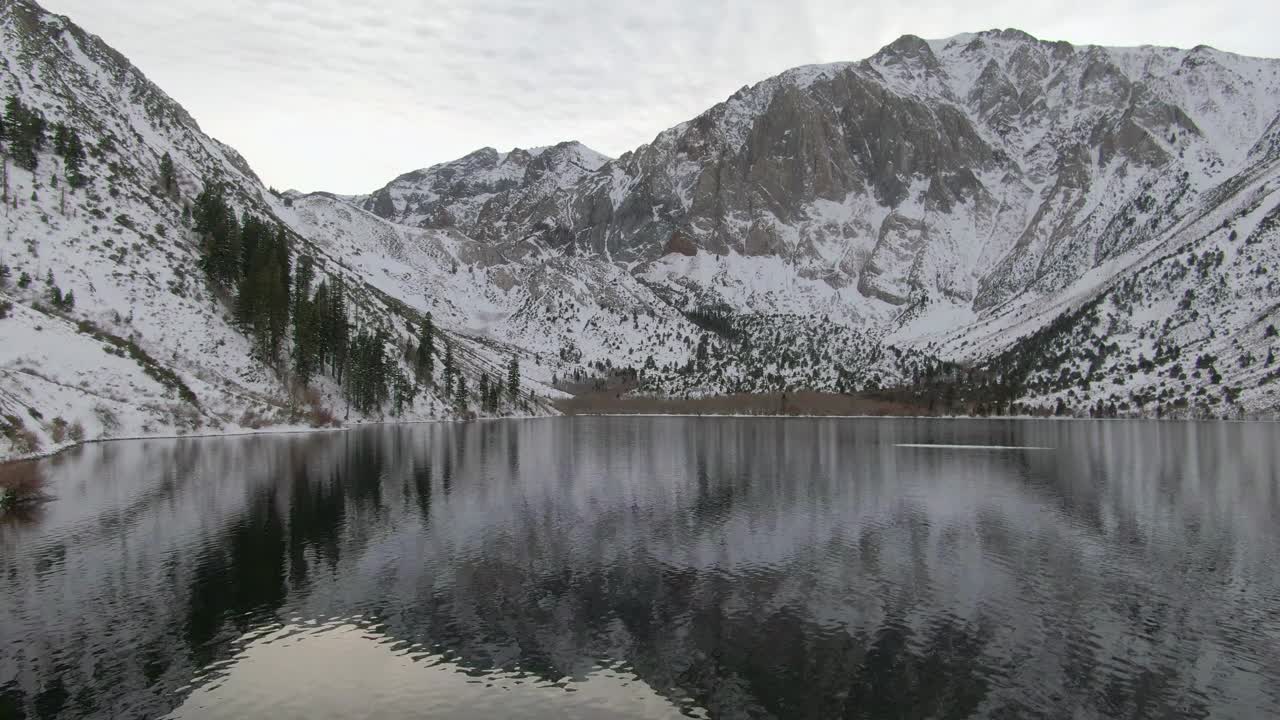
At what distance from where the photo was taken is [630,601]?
114ft

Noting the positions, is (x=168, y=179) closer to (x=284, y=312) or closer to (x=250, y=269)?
(x=250, y=269)

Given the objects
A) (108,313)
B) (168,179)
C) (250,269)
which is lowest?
(108,313)

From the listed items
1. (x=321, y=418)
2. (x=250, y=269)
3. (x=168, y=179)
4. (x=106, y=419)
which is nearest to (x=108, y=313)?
(x=106, y=419)

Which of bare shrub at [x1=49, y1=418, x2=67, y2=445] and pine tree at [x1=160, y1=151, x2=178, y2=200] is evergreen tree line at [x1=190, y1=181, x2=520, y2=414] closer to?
pine tree at [x1=160, y1=151, x2=178, y2=200]

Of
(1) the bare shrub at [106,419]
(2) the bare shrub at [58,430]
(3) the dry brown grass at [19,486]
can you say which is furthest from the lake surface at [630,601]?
(1) the bare shrub at [106,419]

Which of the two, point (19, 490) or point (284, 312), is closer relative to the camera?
point (19, 490)

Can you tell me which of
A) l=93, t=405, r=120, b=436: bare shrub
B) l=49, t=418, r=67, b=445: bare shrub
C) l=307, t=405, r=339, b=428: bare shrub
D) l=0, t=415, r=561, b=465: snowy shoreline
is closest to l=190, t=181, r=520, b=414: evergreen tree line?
l=307, t=405, r=339, b=428: bare shrub

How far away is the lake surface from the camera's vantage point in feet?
81.3

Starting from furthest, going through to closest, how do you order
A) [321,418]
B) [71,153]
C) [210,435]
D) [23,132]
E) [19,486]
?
[71,153] → [321,418] → [23,132] → [210,435] → [19,486]

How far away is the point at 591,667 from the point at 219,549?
85.6 feet

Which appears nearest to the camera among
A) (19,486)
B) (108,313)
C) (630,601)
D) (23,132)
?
(630,601)

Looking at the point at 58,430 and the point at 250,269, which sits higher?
the point at 250,269

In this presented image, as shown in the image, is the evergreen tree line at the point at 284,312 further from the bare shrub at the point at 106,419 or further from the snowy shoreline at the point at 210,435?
the bare shrub at the point at 106,419

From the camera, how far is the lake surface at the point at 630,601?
24781mm
